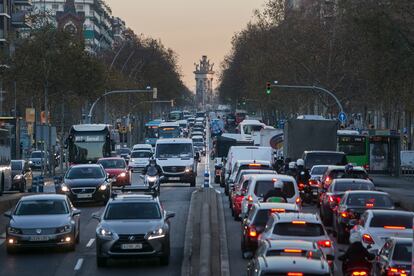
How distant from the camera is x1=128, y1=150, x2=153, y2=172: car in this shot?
243 ft

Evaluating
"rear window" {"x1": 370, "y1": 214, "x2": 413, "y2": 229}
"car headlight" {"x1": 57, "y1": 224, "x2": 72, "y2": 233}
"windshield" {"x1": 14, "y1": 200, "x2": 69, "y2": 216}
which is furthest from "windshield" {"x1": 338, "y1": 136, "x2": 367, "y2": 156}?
"rear window" {"x1": 370, "y1": 214, "x2": 413, "y2": 229}

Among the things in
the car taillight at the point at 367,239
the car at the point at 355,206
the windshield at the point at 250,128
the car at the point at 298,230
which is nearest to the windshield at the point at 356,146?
the car at the point at 355,206

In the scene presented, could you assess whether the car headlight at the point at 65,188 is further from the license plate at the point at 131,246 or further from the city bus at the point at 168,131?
the city bus at the point at 168,131

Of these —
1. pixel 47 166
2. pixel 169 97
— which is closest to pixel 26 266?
pixel 47 166

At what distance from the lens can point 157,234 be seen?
24.8 meters

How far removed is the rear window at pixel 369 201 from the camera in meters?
29.6

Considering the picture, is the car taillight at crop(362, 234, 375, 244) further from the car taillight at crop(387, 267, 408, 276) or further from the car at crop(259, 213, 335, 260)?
the car taillight at crop(387, 267, 408, 276)

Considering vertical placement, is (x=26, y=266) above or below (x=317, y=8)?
below

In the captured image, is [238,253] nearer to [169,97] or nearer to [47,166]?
[47,166]

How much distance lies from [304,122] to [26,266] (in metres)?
30.0

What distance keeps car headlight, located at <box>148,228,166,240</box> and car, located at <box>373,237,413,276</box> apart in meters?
6.38

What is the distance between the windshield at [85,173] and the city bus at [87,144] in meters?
14.0

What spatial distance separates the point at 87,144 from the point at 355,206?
29287mm

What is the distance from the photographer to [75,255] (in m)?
27.7
